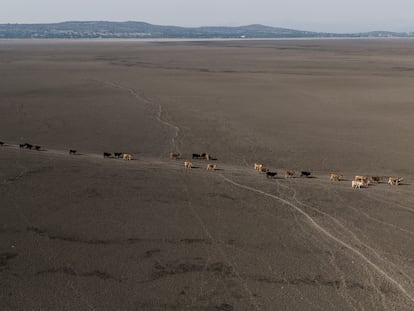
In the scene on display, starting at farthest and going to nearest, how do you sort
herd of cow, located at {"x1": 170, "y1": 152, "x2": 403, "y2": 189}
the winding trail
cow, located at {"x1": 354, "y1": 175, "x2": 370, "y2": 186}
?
the winding trail < cow, located at {"x1": 354, "y1": 175, "x2": 370, "y2": 186} < herd of cow, located at {"x1": 170, "y1": 152, "x2": 403, "y2": 189}

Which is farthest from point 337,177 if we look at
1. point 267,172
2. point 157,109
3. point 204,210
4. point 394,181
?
point 157,109

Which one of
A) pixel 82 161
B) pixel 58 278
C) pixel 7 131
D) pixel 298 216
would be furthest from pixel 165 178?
pixel 7 131

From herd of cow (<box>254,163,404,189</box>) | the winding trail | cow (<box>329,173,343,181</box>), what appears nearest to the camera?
herd of cow (<box>254,163,404,189</box>)

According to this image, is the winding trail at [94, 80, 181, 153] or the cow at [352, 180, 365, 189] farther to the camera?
the winding trail at [94, 80, 181, 153]

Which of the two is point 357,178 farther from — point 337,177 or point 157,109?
point 157,109

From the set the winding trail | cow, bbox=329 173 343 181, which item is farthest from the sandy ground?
cow, bbox=329 173 343 181

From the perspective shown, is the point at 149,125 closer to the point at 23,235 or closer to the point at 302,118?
the point at 302,118

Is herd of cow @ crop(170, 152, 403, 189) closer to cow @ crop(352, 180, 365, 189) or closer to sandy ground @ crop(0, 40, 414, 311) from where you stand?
cow @ crop(352, 180, 365, 189)

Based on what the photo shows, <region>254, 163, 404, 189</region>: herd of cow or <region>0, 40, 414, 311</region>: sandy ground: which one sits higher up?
<region>254, 163, 404, 189</region>: herd of cow
